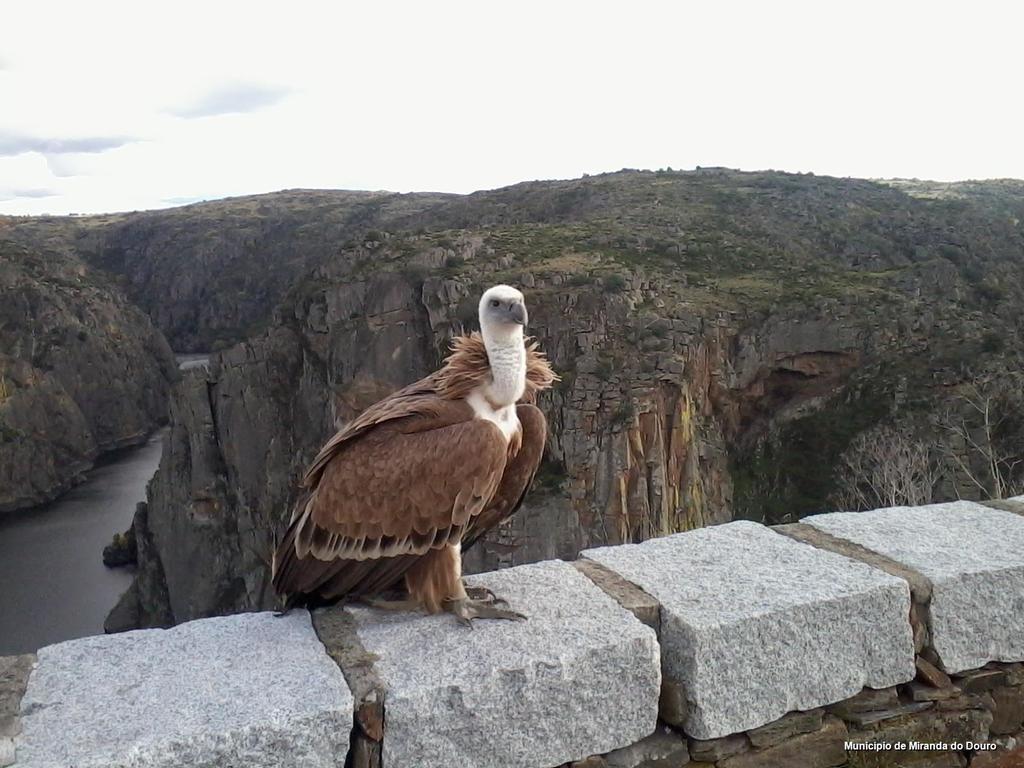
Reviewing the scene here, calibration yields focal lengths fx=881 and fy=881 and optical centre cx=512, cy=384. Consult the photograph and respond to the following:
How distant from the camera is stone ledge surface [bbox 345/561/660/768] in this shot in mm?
2352

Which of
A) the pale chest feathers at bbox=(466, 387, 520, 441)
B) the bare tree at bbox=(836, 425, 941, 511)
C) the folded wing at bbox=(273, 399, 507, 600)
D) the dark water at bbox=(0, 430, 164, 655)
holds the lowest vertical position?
the dark water at bbox=(0, 430, 164, 655)

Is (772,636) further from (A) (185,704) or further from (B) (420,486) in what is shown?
(A) (185,704)

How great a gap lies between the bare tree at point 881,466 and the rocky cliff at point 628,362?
0.92 meters

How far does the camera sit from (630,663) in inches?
100.0

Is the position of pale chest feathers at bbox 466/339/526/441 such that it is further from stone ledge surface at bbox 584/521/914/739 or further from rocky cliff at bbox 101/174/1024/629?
rocky cliff at bbox 101/174/1024/629

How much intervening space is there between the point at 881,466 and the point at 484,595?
2057 centimetres

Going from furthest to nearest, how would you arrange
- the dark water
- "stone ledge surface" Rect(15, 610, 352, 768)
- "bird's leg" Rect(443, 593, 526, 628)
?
1. the dark water
2. "bird's leg" Rect(443, 593, 526, 628)
3. "stone ledge surface" Rect(15, 610, 352, 768)

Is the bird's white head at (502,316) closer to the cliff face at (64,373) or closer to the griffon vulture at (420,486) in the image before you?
the griffon vulture at (420,486)

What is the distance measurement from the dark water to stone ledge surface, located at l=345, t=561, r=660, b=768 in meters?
39.5

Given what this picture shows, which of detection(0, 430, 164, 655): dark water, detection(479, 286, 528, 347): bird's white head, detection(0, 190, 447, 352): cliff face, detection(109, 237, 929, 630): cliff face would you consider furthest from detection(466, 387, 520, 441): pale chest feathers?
detection(0, 190, 447, 352): cliff face

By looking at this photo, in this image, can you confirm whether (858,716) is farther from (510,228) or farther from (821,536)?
(510,228)

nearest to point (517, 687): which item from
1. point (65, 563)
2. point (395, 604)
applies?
point (395, 604)

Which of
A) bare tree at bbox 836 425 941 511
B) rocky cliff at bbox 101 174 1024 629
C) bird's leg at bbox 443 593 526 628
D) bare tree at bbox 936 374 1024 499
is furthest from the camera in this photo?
rocky cliff at bbox 101 174 1024 629

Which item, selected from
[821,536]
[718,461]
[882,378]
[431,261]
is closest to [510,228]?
[431,261]
